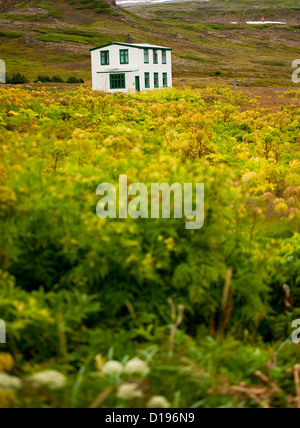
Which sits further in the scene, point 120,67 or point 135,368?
point 120,67

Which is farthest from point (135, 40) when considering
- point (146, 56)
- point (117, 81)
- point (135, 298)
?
point (135, 298)

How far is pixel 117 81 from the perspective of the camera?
48906 mm

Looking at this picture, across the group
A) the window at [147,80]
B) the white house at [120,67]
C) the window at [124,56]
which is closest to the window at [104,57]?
the white house at [120,67]

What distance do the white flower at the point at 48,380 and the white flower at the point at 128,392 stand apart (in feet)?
1.28

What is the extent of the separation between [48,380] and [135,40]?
11623 centimetres

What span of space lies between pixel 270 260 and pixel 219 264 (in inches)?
32.9

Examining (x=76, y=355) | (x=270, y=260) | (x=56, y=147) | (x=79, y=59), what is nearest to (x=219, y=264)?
(x=270, y=260)

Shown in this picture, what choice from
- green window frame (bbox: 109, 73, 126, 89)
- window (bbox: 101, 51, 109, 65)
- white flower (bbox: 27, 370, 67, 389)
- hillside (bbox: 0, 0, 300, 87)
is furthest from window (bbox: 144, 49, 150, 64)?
white flower (bbox: 27, 370, 67, 389)

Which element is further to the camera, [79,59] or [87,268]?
[79,59]

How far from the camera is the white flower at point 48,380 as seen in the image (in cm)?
321

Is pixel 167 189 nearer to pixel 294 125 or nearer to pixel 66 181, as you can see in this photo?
pixel 66 181

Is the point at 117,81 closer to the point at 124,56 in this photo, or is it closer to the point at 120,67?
the point at 120,67

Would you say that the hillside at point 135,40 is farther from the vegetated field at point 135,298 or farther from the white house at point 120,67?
the vegetated field at point 135,298

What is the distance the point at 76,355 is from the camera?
3.87m
